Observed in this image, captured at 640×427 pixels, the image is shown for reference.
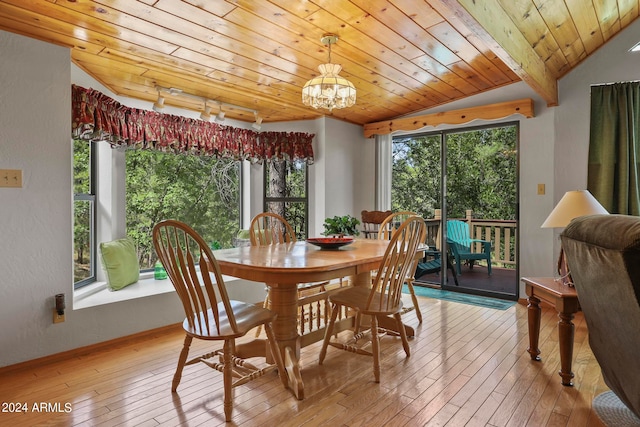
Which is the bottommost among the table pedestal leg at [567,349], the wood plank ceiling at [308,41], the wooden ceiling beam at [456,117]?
the table pedestal leg at [567,349]

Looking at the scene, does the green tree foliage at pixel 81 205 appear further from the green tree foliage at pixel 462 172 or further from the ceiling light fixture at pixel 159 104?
the green tree foliage at pixel 462 172

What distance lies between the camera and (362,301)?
7.80 feet

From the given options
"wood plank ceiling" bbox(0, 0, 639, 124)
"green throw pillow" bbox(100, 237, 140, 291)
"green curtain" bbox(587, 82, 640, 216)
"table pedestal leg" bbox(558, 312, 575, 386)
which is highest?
"wood plank ceiling" bbox(0, 0, 639, 124)

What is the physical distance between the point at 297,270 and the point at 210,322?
55 cm

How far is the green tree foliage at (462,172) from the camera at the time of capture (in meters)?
4.40

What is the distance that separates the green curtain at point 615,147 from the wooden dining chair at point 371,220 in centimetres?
199

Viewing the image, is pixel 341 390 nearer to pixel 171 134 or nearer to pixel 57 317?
pixel 57 317

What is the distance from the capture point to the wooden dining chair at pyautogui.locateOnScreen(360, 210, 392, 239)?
4.34 metres

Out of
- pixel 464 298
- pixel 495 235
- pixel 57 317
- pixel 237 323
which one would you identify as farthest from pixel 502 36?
pixel 57 317

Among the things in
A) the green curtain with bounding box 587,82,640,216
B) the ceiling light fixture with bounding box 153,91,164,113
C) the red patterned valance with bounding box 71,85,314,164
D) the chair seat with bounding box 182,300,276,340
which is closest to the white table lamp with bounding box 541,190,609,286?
the green curtain with bounding box 587,82,640,216

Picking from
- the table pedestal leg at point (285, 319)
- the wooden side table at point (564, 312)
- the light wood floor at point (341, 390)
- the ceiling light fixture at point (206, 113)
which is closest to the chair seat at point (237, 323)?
the table pedestal leg at point (285, 319)

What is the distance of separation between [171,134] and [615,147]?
4.09 metres

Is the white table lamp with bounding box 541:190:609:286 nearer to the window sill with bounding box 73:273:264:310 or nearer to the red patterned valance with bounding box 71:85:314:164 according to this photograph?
the red patterned valance with bounding box 71:85:314:164

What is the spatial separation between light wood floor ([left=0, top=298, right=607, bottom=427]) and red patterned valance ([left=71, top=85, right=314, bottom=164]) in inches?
64.4
